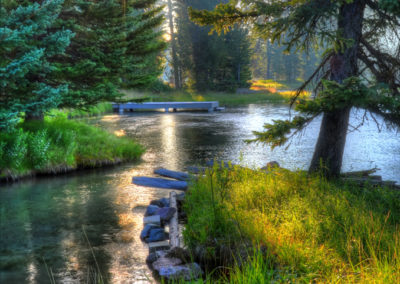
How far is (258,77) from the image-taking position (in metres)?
79.1

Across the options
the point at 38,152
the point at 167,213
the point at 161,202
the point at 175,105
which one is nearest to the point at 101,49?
the point at 38,152

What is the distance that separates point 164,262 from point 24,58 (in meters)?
6.24

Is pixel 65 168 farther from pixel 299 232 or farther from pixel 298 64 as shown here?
pixel 298 64

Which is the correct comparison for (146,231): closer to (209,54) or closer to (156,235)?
(156,235)

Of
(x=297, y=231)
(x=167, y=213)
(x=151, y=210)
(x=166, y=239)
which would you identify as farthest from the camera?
(x=151, y=210)

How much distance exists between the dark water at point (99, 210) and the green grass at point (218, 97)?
77.8 ft

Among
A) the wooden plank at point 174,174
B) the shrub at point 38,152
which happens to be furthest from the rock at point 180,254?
the shrub at point 38,152

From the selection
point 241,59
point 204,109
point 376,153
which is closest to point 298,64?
point 241,59

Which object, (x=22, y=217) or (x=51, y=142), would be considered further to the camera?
(x=51, y=142)

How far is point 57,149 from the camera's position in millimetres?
11234

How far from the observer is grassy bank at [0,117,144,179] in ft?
34.2

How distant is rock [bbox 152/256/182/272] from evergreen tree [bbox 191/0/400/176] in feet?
9.24

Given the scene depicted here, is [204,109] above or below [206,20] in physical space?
below

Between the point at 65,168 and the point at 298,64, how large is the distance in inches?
2515
